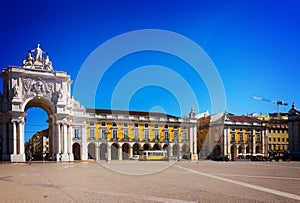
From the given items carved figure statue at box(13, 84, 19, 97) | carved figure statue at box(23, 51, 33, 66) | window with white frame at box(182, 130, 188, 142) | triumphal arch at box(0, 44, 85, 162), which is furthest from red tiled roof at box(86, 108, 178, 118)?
carved figure statue at box(13, 84, 19, 97)

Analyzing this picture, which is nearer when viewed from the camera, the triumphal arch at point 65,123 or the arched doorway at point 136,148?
the triumphal arch at point 65,123

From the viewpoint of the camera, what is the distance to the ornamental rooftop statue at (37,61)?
47156 mm

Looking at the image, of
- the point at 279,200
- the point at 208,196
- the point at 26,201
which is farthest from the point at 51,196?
the point at 279,200

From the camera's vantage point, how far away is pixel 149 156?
55281 millimetres

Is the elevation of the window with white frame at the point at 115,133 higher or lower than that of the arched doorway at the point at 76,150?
higher

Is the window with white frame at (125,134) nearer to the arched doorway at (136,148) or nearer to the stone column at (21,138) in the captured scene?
the arched doorway at (136,148)

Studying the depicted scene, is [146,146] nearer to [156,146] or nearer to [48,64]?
[156,146]

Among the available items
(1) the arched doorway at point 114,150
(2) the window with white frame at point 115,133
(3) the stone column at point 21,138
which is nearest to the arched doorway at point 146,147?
(1) the arched doorway at point 114,150

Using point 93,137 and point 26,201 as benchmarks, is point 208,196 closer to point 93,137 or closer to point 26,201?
point 26,201

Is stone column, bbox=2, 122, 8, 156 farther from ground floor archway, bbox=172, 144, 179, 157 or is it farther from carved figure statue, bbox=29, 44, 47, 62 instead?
ground floor archway, bbox=172, 144, 179, 157

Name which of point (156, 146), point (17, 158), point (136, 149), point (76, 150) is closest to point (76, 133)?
point (76, 150)

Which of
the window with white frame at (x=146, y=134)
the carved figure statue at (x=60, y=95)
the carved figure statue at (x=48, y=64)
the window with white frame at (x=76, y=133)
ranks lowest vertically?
the window with white frame at (x=146, y=134)

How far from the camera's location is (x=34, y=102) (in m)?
48.5

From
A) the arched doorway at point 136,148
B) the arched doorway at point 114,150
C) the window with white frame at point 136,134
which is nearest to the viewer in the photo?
the arched doorway at point 114,150
